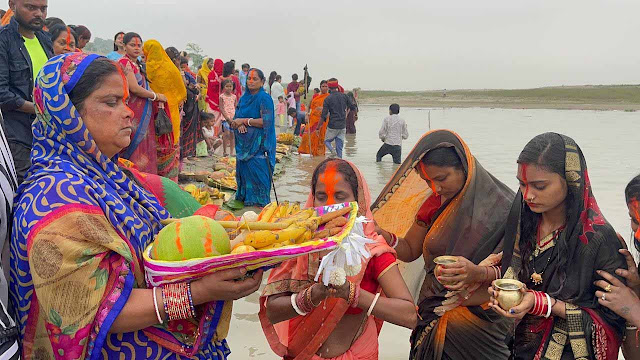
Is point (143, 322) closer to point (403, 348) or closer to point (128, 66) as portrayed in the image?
point (403, 348)

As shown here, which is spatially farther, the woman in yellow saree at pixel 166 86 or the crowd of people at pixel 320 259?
the woman in yellow saree at pixel 166 86

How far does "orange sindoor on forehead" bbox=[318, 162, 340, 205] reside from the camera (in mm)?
2678

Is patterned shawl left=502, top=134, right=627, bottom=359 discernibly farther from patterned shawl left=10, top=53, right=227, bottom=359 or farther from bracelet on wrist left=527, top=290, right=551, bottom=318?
patterned shawl left=10, top=53, right=227, bottom=359

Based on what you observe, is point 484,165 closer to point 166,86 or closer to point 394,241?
point 166,86

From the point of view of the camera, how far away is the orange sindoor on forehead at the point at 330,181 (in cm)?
268

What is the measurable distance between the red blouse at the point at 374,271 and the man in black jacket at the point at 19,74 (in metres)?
3.12

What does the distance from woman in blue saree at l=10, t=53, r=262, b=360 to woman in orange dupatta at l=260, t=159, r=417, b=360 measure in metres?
0.50

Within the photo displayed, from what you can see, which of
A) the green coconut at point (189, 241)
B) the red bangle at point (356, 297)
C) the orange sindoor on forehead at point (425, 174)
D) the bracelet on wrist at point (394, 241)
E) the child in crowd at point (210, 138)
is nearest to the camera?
the green coconut at point (189, 241)

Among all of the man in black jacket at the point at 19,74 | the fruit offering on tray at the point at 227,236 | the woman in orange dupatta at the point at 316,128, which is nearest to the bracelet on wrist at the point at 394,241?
the fruit offering on tray at the point at 227,236

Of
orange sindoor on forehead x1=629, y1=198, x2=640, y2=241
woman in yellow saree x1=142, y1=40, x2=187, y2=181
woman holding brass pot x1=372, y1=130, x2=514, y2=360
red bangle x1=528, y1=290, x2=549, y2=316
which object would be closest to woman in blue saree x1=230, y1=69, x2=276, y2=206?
woman in yellow saree x1=142, y1=40, x2=187, y2=181

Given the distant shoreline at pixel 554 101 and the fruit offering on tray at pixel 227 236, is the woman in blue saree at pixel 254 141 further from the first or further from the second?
the distant shoreline at pixel 554 101

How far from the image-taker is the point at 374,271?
2547 mm

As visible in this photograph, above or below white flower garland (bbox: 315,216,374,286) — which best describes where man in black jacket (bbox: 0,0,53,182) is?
above

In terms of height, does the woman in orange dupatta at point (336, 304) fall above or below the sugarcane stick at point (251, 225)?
below
